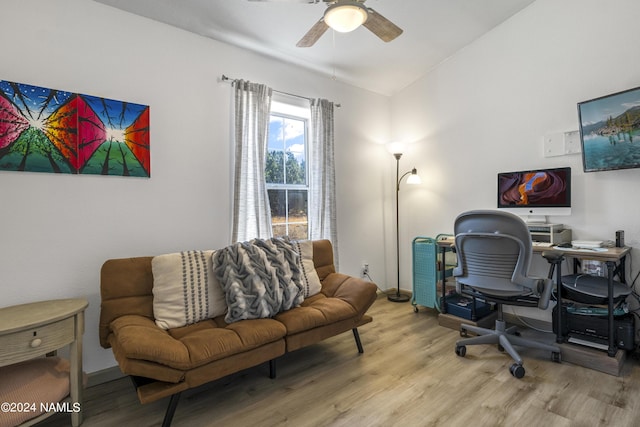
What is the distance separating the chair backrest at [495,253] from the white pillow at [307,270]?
1173 mm

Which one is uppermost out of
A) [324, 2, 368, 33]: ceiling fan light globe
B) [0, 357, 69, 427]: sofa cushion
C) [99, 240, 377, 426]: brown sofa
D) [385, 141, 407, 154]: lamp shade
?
[324, 2, 368, 33]: ceiling fan light globe

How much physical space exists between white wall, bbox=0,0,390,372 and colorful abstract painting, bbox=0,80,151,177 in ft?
0.20

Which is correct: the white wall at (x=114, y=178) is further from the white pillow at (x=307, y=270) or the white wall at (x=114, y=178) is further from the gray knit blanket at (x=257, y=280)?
the white pillow at (x=307, y=270)

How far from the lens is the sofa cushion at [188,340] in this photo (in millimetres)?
1504

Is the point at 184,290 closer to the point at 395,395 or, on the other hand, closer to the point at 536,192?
the point at 395,395

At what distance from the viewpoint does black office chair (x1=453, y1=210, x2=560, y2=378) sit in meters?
2.08

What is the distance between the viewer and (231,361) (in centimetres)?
174

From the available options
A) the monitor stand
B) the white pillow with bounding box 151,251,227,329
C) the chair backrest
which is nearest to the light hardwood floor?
the white pillow with bounding box 151,251,227,329

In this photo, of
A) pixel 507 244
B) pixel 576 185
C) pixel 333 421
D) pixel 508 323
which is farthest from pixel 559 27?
pixel 333 421

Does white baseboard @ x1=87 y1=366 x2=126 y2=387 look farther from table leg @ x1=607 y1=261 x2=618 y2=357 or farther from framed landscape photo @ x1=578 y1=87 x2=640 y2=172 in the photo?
framed landscape photo @ x1=578 y1=87 x2=640 y2=172

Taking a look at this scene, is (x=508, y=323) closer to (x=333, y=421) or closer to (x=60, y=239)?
(x=333, y=421)

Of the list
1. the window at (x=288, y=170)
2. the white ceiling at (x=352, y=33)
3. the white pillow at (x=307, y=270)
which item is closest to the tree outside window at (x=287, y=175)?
the window at (x=288, y=170)

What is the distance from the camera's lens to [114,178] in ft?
7.25

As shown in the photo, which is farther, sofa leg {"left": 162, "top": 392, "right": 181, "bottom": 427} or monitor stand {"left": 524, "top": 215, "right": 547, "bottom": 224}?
monitor stand {"left": 524, "top": 215, "right": 547, "bottom": 224}
